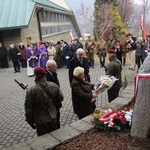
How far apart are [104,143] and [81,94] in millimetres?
1830

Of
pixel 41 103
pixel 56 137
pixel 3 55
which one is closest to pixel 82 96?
pixel 41 103

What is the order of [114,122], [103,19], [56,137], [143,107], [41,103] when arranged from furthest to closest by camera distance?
[103,19], [41,103], [114,122], [56,137], [143,107]

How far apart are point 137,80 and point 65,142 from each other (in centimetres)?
157

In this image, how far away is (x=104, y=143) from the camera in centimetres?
385

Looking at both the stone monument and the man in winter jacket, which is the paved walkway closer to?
the man in winter jacket

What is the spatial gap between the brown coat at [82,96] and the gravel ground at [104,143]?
1.47 meters

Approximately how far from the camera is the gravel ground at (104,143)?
366 cm

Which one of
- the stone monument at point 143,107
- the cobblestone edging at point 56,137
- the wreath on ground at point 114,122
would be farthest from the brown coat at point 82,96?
the stone monument at point 143,107

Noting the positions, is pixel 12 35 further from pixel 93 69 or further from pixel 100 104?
pixel 100 104

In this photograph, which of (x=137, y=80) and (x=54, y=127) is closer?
(x=137, y=80)

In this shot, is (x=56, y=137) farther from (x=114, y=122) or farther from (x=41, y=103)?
(x=114, y=122)

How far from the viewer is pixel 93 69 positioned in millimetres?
14578

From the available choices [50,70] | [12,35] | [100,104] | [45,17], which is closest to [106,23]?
[45,17]

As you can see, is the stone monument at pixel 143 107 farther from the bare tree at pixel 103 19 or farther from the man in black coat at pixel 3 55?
the bare tree at pixel 103 19
